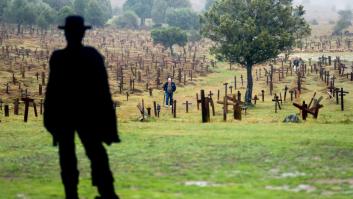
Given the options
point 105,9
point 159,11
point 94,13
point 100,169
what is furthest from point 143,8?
point 100,169

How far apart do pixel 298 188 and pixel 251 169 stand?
1.99 meters

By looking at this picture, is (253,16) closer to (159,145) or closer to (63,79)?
(159,145)

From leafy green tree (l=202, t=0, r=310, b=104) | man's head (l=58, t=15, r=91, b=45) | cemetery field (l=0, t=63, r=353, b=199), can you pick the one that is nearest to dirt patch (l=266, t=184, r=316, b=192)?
cemetery field (l=0, t=63, r=353, b=199)

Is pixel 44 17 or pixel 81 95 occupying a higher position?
pixel 44 17

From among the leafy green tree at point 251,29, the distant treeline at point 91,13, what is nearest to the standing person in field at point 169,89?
the leafy green tree at point 251,29

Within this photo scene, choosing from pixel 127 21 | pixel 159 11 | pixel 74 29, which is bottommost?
pixel 74 29

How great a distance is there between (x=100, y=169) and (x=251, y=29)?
118ft

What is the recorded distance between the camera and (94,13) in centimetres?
12250

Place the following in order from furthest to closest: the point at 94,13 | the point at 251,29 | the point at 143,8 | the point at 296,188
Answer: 1. the point at 143,8
2. the point at 94,13
3. the point at 251,29
4. the point at 296,188

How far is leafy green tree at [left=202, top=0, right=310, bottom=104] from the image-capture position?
138 feet

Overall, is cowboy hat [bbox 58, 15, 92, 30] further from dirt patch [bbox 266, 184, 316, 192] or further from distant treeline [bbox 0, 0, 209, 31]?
distant treeline [bbox 0, 0, 209, 31]

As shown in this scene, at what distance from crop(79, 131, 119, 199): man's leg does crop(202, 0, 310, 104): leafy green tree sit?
35.2 m

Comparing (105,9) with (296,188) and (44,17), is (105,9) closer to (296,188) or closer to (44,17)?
(44,17)

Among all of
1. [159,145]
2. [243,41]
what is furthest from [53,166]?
[243,41]
